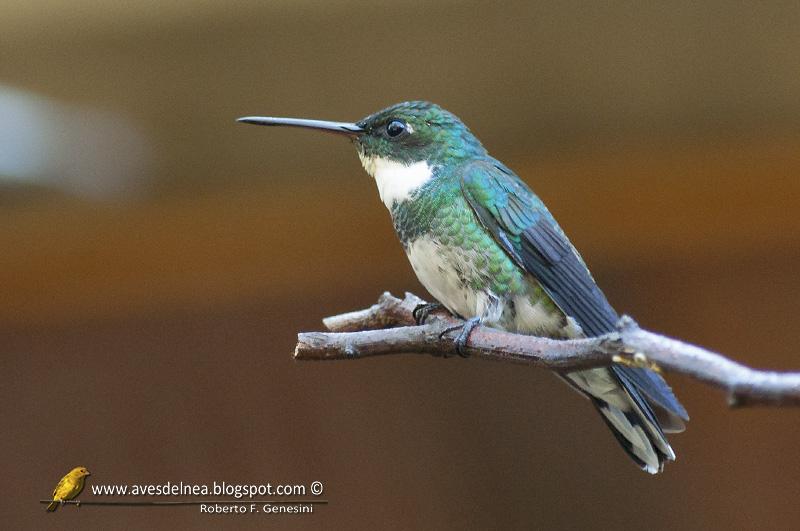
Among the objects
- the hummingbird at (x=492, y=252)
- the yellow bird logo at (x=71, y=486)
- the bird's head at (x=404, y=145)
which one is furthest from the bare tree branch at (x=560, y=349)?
the yellow bird logo at (x=71, y=486)

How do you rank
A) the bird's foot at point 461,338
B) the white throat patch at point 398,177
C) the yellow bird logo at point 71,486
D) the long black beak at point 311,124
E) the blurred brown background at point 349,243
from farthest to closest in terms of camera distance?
the blurred brown background at point 349,243, the white throat patch at point 398,177, the yellow bird logo at point 71,486, the long black beak at point 311,124, the bird's foot at point 461,338

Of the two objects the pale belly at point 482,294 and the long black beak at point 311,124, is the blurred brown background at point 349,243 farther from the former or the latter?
the pale belly at point 482,294

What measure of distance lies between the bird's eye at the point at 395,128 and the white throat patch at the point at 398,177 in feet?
0.19

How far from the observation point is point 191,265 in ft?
12.5

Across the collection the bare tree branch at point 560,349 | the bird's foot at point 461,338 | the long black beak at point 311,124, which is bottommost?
the bird's foot at point 461,338

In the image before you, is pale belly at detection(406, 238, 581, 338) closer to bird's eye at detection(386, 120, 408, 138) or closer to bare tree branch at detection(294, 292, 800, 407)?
bare tree branch at detection(294, 292, 800, 407)

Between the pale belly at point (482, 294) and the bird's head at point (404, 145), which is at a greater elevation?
the bird's head at point (404, 145)

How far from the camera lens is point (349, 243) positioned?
12.5 feet

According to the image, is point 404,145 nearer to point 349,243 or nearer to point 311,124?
point 311,124

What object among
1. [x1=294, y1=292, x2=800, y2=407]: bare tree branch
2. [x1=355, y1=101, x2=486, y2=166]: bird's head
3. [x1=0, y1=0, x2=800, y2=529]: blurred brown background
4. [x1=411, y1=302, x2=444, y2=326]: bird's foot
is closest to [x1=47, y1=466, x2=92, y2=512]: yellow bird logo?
[x1=294, y1=292, x2=800, y2=407]: bare tree branch

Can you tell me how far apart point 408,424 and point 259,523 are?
2.18ft

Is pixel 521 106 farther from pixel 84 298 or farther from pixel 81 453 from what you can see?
pixel 81 453

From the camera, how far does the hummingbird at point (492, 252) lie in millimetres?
1964

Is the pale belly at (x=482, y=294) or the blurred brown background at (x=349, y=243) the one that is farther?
the blurred brown background at (x=349, y=243)
